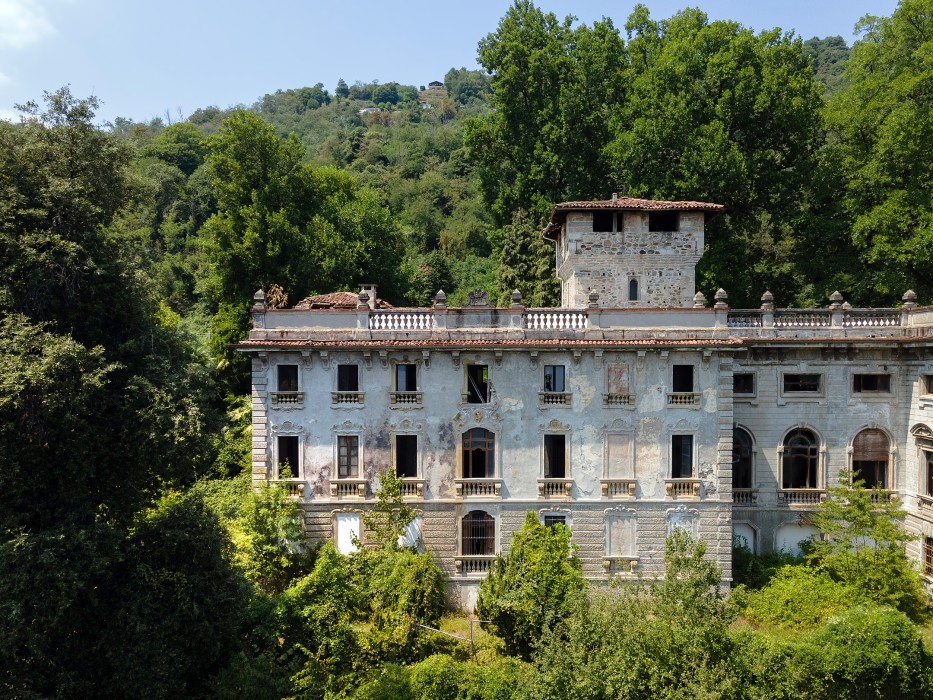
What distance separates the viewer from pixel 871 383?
25.0m

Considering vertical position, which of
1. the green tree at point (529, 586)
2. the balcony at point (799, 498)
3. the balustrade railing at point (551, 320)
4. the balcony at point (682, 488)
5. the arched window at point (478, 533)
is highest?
the balustrade railing at point (551, 320)

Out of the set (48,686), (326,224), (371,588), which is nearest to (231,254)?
(326,224)

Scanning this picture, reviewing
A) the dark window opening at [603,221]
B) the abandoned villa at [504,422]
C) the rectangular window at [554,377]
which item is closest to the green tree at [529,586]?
the abandoned villa at [504,422]

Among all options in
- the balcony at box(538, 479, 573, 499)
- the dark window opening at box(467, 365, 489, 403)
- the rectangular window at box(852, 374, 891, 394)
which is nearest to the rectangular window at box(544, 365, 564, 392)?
the dark window opening at box(467, 365, 489, 403)

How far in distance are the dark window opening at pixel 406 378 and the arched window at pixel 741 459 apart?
1248cm

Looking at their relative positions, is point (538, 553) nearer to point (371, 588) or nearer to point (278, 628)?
point (371, 588)

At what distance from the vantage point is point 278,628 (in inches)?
741

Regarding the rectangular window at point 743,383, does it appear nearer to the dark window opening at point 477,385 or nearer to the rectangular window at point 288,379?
the dark window opening at point 477,385

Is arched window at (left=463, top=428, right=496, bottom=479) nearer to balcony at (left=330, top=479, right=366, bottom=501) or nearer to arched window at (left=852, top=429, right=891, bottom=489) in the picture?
balcony at (left=330, top=479, right=366, bottom=501)

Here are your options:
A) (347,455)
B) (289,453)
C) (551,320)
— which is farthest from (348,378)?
(551,320)

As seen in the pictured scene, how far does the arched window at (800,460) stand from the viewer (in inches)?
984

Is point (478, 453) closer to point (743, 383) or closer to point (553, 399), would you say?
point (553, 399)

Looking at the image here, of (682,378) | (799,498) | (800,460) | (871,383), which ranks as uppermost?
(682,378)

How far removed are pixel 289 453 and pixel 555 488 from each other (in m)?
9.06
